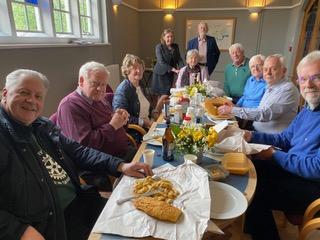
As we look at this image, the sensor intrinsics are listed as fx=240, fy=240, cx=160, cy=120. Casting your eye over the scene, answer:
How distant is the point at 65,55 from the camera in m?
2.98

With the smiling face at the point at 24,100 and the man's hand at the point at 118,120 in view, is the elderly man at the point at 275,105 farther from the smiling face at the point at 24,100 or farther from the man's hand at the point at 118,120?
the smiling face at the point at 24,100

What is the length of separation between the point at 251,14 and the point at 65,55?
4666 mm

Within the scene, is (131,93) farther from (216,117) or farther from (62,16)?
(62,16)

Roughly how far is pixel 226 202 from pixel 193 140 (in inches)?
13.7

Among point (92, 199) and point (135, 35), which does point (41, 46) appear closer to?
point (92, 199)

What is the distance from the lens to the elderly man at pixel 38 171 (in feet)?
3.04

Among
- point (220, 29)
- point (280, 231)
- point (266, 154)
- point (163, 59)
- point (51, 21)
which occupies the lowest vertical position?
point (280, 231)

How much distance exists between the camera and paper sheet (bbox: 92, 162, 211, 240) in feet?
2.52

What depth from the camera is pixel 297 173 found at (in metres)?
1.34

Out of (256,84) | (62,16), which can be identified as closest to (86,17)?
(62,16)

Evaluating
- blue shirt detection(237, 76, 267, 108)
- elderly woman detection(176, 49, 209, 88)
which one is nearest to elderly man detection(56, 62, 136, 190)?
blue shirt detection(237, 76, 267, 108)

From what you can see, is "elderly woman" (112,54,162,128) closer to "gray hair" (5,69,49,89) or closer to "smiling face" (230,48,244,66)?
"gray hair" (5,69,49,89)

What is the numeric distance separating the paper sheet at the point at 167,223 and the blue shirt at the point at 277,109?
127cm

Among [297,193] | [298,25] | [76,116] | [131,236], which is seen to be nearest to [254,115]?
[297,193]
